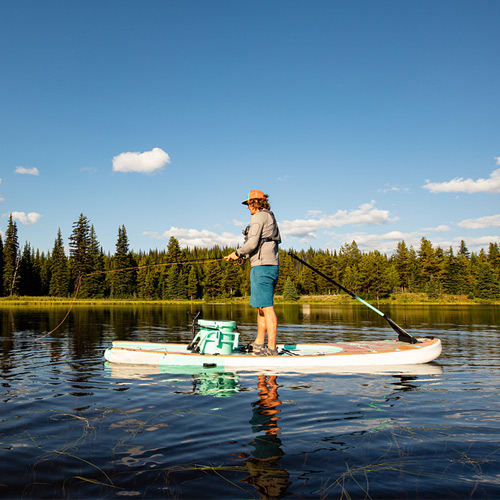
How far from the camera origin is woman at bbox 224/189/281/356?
8211mm

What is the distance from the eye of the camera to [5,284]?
8262cm

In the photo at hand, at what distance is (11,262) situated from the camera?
8169 cm

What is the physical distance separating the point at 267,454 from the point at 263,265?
4.95m

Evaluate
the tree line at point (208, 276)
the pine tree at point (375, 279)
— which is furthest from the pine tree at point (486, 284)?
the pine tree at point (375, 279)

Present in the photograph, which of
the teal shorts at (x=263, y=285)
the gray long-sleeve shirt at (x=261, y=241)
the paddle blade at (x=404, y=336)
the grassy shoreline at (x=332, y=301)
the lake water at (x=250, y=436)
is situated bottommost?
the grassy shoreline at (x=332, y=301)

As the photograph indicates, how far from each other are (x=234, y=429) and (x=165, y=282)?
88.6 m

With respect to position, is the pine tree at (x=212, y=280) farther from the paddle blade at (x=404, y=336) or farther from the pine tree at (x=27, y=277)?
the paddle blade at (x=404, y=336)

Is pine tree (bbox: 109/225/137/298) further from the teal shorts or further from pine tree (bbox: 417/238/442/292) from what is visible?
the teal shorts

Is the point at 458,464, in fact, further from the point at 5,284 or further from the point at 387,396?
the point at 5,284

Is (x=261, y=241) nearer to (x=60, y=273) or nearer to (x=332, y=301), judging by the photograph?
(x=332, y=301)

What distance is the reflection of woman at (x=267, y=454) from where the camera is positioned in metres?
3.05

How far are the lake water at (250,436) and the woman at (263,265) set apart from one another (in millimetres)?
1041

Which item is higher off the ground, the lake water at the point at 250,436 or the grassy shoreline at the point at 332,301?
the lake water at the point at 250,436

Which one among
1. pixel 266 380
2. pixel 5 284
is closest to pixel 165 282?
pixel 5 284
